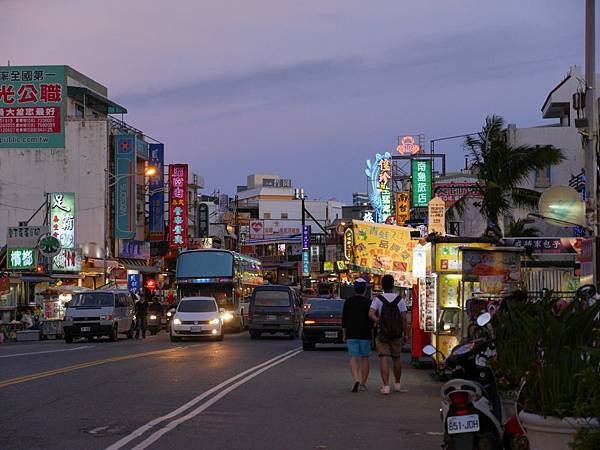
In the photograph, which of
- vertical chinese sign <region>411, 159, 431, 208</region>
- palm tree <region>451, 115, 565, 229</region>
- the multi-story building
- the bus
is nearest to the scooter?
palm tree <region>451, 115, 565, 229</region>

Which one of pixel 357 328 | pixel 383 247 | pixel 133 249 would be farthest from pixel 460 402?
pixel 133 249

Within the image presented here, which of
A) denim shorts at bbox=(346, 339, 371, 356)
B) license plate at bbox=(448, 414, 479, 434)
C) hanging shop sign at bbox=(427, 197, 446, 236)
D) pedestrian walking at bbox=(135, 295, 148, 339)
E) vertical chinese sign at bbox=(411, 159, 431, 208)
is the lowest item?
pedestrian walking at bbox=(135, 295, 148, 339)

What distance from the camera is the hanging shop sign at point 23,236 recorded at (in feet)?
161

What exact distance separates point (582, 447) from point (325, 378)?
1233cm

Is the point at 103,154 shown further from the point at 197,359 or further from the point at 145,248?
the point at 197,359

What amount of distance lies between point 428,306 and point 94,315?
1938cm

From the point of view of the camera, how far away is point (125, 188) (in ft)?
202

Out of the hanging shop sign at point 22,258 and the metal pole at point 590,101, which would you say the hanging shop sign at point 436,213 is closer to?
the metal pole at point 590,101

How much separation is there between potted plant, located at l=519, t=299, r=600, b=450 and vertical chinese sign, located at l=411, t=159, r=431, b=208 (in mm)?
44616

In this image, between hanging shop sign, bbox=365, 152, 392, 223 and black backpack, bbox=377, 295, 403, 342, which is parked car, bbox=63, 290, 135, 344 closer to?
black backpack, bbox=377, 295, 403, 342

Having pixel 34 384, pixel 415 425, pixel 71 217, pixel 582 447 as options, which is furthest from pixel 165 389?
pixel 71 217

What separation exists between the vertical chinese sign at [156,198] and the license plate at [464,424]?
5993cm

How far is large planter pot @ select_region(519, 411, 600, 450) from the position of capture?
7125 mm

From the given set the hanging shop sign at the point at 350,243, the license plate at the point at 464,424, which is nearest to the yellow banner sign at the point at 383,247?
the hanging shop sign at the point at 350,243
